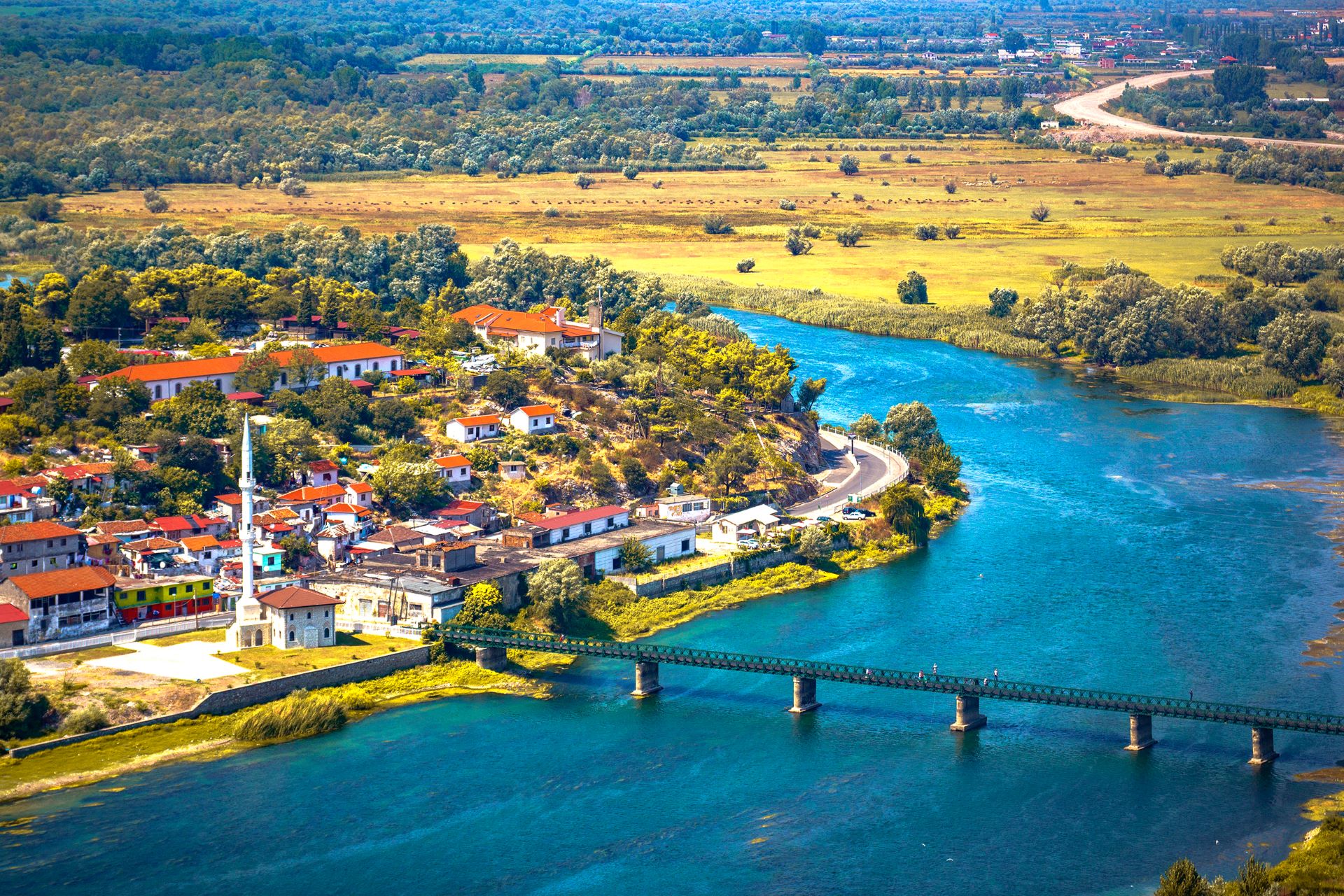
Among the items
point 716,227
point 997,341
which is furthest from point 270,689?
point 716,227

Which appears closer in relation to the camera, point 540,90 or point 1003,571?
point 1003,571

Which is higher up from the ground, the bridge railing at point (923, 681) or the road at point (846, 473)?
the bridge railing at point (923, 681)

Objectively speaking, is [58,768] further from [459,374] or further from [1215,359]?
[1215,359]

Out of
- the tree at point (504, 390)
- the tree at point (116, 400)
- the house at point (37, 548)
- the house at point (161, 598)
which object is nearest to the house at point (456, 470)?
the tree at point (504, 390)

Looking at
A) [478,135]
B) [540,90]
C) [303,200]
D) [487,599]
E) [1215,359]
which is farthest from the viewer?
[540,90]

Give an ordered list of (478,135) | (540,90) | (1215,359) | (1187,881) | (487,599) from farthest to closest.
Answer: (540,90) < (478,135) < (1215,359) < (487,599) < (1187,881)

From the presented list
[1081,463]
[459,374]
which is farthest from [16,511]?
[1081,463]

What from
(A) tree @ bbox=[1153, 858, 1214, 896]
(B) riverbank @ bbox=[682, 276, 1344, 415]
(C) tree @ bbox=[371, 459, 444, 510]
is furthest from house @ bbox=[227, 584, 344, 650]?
(B) riverbank @ bbox=[682, 276, 1344, 415]

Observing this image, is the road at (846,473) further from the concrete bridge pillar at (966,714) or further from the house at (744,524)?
the concrete bridge pillar at (966,714)
